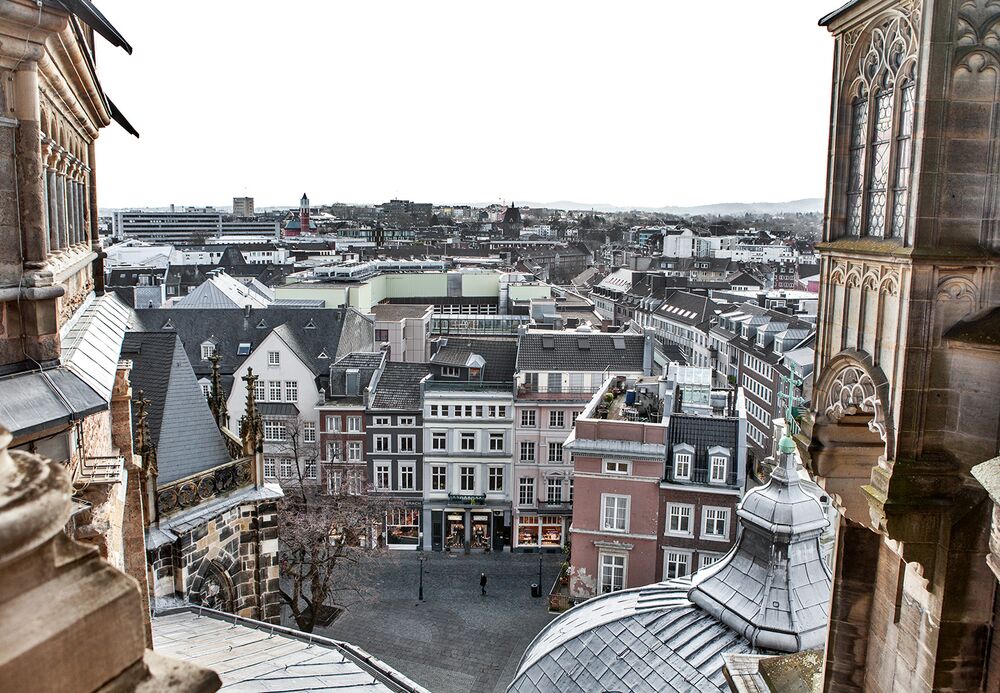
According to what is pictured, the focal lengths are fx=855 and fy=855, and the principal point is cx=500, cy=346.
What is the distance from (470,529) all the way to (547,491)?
4419 mm

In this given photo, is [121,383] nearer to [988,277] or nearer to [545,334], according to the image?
[988,277]

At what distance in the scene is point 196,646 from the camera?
14.2 m

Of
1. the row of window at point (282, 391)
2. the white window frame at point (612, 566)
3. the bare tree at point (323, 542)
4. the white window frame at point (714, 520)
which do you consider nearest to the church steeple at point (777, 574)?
the white window frame at point (714, 520)

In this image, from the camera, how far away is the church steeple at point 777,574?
59.8 feet

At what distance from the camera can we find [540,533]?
143ft

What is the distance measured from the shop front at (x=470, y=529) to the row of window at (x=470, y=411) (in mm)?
4706

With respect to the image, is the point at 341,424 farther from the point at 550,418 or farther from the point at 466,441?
the point at 550,418

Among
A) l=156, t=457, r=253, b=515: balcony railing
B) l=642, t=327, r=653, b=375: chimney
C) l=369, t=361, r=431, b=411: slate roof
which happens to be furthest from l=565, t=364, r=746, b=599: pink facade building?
l=156, t=457, r=253, b=515: balcony railing

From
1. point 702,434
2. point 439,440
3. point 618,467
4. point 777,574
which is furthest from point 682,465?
point 777,574

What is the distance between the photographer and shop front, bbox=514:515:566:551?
43.4m

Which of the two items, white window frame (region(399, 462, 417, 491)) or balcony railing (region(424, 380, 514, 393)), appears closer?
balcony railing (region(424, 380, 514, 393))

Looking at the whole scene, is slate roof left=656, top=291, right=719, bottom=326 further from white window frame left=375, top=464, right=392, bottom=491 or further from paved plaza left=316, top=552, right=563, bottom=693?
white window frame left=375, top=464, right=392, bottom=491

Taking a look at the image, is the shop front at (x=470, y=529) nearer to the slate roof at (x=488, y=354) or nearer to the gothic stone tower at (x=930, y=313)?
the slate roof at (x=488, y=354)

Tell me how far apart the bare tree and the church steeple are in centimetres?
1612
